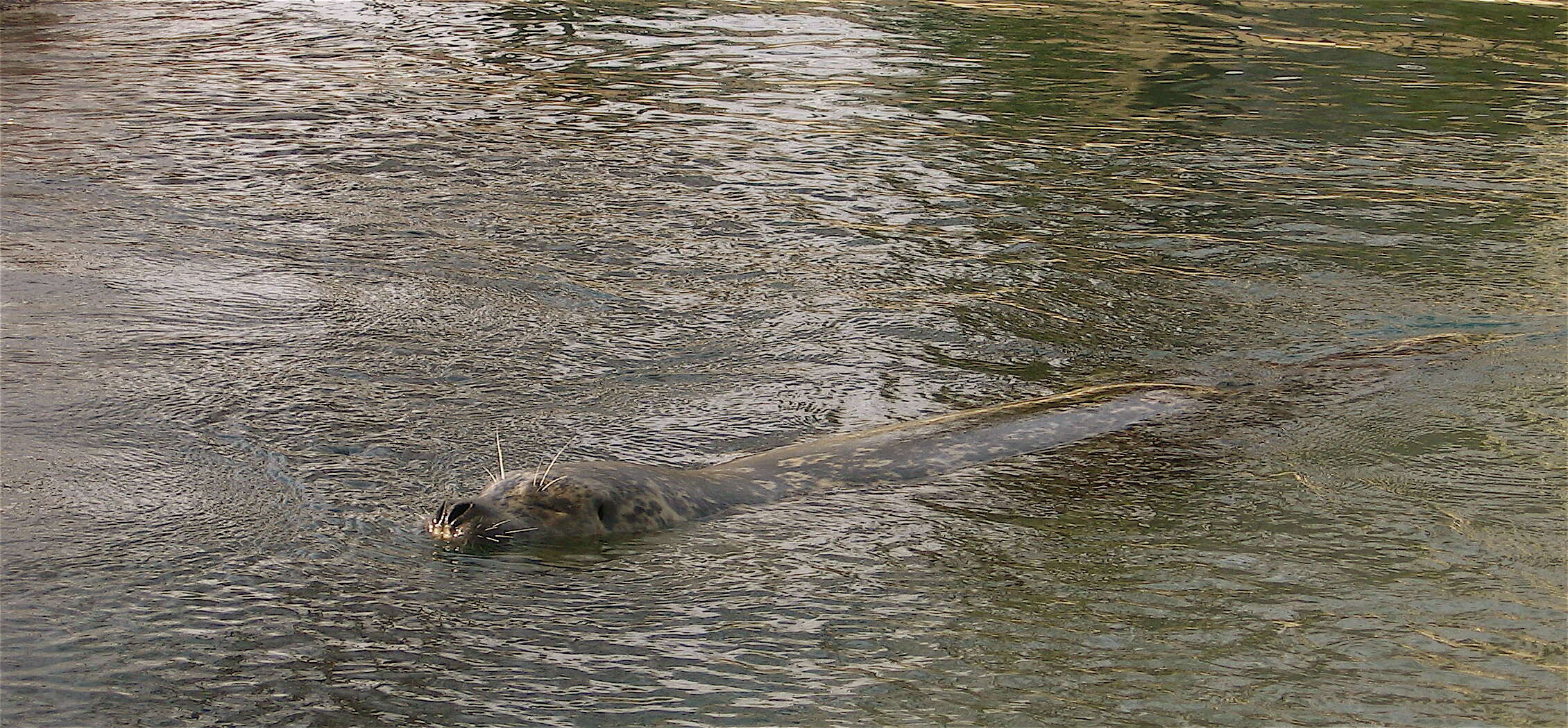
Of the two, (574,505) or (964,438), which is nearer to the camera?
(574,505)

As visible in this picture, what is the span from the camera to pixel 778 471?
4.32 metres

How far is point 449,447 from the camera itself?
177 inches

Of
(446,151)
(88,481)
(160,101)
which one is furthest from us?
(160,101)

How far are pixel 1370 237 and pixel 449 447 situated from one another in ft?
14.9

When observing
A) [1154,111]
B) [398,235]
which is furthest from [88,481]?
[1154,111]

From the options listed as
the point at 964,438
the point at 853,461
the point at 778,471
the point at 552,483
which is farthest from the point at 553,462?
the point at 964,438

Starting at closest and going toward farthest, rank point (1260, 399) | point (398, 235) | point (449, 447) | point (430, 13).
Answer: point (449, 447) → point (1260, 399) → point (398, 235) → point (430, 13)

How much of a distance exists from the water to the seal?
3.5 inches

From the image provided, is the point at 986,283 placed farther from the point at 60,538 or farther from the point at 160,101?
Result: the point at 160,101

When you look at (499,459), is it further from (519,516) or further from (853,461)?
(853,461)

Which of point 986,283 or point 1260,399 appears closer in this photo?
point 1260,399

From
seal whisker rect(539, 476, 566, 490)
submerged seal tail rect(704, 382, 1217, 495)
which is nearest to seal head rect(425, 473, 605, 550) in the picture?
seal whisker rect(539, 476, 566, 490)

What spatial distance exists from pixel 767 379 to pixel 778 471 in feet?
3.14

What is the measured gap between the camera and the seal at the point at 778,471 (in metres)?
3.84
